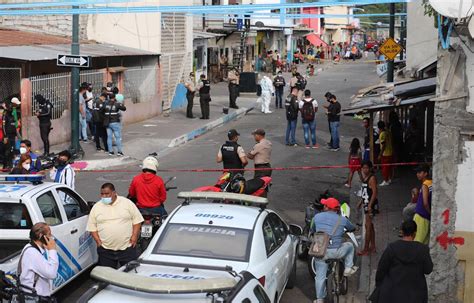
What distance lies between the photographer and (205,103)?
29406mm

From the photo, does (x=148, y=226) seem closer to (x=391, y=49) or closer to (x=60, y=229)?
(x=60, y=229)

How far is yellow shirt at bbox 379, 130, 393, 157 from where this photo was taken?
58.0 ft

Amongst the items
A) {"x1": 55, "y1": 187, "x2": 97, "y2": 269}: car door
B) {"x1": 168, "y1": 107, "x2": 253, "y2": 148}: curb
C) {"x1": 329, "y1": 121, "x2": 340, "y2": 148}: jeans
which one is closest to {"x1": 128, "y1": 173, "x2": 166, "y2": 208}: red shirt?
{"x1": 55, "y1": 187, "x2": 97, "y2": 269}: car door

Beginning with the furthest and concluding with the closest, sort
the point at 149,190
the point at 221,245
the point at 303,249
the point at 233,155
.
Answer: the point at 233,155 < the point at 303,249 < the point at 149,190 < the point at 221,245

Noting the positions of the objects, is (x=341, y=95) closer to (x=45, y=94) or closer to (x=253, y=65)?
(x=253, y=65)

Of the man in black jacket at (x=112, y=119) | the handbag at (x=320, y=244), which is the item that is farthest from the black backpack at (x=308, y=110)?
the handbag at (x=320, y=244)

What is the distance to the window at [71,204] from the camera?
1054 centimetres

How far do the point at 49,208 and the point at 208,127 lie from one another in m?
18.6

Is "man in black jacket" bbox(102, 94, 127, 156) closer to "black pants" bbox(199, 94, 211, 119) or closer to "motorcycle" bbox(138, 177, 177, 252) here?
"black pants" bbox(199, 94, 211, 119)

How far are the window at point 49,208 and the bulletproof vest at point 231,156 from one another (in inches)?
188

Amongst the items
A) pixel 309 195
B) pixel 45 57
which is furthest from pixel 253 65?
pixel 309 195

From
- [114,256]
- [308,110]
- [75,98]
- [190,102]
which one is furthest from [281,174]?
[190,102]

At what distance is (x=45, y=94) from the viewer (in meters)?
22.2

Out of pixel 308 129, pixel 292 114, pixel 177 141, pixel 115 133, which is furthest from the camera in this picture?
pixel 177 141
